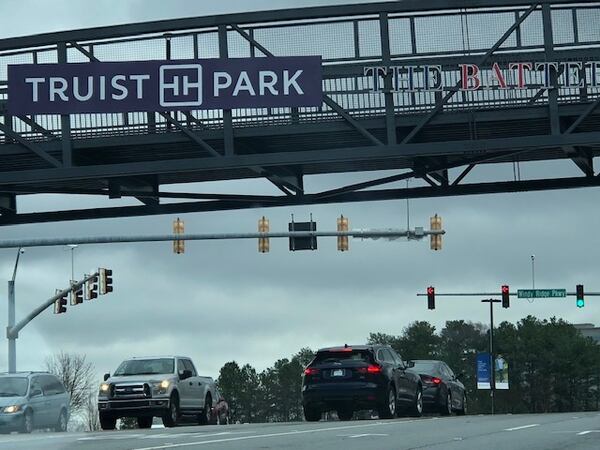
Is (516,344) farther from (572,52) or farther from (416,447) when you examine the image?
(416,447)

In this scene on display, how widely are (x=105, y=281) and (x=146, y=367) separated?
11496 mm

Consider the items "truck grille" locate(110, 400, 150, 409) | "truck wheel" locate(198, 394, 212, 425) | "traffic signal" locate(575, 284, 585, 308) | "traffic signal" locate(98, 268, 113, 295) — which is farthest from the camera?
"traffic signal" locate(575, 284, 585, 308)

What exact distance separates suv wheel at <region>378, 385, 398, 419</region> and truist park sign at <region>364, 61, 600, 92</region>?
7.08 m

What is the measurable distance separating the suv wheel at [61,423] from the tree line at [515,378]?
99585mm

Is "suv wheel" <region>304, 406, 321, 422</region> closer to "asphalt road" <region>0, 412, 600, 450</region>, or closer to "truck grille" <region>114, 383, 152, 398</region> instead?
"truck grille" <region>114, 383, 152, 398</region>

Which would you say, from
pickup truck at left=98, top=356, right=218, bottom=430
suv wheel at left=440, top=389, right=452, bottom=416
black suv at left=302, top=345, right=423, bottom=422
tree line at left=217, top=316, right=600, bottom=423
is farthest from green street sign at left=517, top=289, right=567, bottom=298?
tree line at left=217, top=316, right=600, bottom=423

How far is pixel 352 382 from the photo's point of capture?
1140 inches

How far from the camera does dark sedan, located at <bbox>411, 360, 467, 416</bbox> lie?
34.6 meters

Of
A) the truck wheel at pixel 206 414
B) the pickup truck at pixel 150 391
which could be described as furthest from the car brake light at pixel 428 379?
the pickup truck at pixel 150 391

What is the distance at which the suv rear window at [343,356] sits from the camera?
2920 cm

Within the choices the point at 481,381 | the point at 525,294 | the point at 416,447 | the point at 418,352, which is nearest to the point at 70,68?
the point at 416,447

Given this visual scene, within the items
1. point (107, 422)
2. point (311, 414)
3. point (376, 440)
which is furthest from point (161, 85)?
point (376, 440)

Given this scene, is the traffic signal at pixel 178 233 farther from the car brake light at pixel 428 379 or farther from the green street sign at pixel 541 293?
the green street sign at pixel 541 293

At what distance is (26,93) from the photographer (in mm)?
29812
